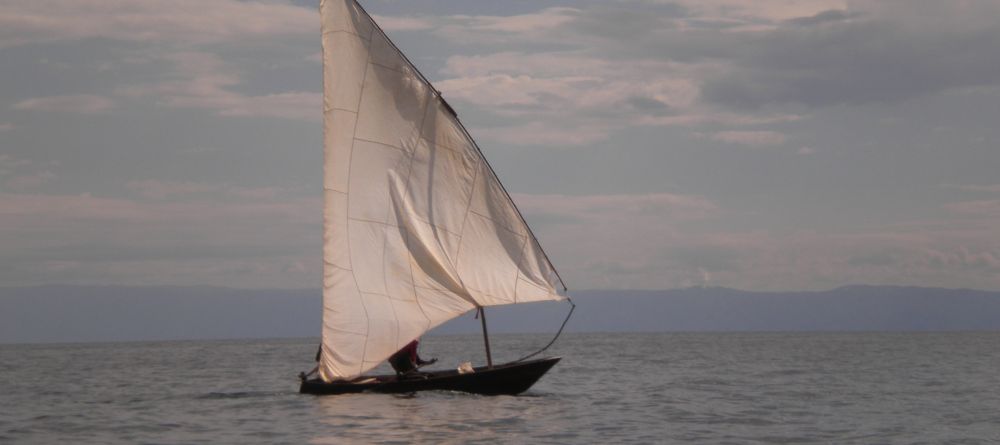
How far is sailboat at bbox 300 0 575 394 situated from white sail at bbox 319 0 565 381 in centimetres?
3

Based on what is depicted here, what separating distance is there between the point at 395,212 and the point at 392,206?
201mm

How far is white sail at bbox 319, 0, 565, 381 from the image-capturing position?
36969mm

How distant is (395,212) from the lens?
37.4m

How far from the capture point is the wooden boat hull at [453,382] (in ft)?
124

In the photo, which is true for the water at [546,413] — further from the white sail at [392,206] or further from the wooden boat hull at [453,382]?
the white sail at [392,206]

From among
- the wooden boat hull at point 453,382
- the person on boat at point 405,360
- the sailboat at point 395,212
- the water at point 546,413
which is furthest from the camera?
the person on boat at point 405,360

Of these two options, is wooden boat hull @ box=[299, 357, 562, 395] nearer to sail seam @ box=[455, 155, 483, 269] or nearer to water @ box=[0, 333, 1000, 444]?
water @ box=[0, 333, 1000, 444]

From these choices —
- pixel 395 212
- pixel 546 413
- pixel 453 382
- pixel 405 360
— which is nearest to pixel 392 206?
pixel 395 212

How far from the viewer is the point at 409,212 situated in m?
37.3

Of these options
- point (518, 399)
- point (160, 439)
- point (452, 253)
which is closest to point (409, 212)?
point (452, 253)

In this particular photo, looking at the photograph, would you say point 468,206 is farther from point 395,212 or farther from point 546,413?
point 546,413

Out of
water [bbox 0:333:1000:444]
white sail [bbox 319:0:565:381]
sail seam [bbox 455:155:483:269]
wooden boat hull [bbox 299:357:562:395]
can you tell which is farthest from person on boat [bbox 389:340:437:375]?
sail seam [bbox 455:155:483:269]

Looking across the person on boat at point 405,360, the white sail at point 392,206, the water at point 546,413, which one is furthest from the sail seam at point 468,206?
the water at point 546,413

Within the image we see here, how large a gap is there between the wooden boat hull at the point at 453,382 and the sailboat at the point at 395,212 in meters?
0.85
